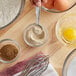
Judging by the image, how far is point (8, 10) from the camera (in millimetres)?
899

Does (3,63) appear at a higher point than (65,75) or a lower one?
higher

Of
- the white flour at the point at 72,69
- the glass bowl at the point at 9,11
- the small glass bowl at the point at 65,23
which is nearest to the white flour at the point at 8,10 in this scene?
the glass bowl at the point at 9,11

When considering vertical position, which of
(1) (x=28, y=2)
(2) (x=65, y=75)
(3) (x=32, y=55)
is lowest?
(2) (x=65, y=75)

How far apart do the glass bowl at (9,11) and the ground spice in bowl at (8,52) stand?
0.08 metres

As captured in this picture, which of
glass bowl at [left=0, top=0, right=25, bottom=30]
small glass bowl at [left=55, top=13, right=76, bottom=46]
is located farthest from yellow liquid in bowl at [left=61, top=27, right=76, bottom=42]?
glass bowl at [left=0, top=0, right=25, bottom=30]

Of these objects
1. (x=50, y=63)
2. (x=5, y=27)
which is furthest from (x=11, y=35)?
(x=50, y=63)

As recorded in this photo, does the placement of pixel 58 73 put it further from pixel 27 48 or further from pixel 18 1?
pixel 18 1

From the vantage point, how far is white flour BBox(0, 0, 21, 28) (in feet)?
2.92

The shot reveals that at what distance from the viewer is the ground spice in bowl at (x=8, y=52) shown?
892 millimetres

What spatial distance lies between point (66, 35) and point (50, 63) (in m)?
0.11

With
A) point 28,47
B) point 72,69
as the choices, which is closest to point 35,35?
point 28,47

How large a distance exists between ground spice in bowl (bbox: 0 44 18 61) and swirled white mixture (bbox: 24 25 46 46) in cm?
6

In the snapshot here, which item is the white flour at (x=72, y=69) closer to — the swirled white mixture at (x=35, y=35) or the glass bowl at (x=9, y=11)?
the swirled white mixture at (x=35, y=35)

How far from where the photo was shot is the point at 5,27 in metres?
0.90
